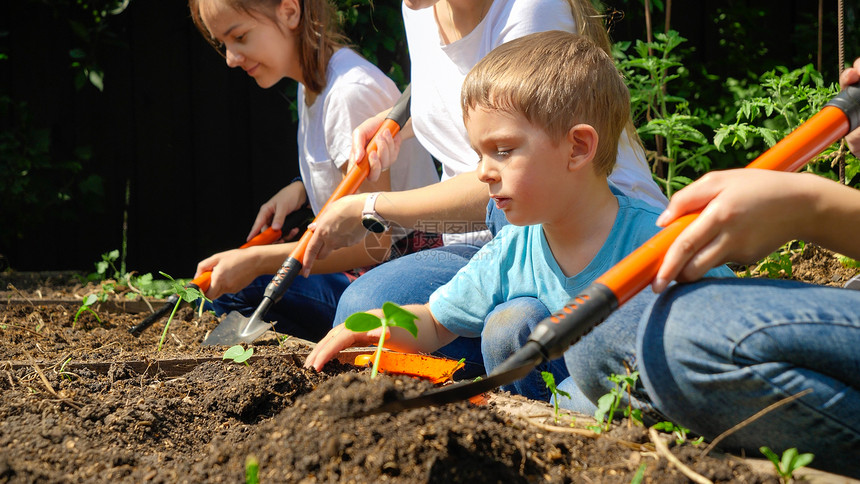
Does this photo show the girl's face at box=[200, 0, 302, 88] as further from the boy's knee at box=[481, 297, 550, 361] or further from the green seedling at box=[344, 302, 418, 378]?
the green seedling at box=[344, 302, 418, 378]

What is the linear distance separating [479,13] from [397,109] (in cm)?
45

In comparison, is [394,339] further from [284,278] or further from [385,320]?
[284,278]

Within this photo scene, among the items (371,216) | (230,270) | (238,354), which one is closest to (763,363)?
(238,354)

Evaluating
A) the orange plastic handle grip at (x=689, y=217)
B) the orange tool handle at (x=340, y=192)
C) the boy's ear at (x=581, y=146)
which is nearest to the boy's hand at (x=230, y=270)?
the orange tool handle at (x=340, y=192)

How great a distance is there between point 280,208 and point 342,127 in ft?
1.50

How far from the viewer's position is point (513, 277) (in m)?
1.62

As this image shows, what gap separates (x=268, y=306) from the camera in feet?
7.17

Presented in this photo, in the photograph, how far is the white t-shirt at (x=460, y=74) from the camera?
70.8 inches

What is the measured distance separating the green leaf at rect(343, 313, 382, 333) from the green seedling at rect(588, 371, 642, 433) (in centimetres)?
36

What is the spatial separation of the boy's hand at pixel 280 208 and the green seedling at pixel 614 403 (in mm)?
1805

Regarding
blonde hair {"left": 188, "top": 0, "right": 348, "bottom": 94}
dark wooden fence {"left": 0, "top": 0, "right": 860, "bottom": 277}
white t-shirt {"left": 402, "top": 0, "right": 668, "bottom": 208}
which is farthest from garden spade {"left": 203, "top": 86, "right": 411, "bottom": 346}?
dark wooden fence {"left": 0, "top": 0, "right": 860, "bottom": 277}

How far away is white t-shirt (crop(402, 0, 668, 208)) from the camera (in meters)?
1.80

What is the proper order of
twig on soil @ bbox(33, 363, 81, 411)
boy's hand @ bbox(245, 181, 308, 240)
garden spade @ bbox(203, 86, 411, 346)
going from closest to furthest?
twig on soil @ bbox(33, 363, 81, 411)
garden spade @ bbox(203, 86, 411, 346)
boy's hand @ bbox(245, 181, 308, 240)

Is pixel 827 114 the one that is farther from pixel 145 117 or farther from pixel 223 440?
pixel 145 117
